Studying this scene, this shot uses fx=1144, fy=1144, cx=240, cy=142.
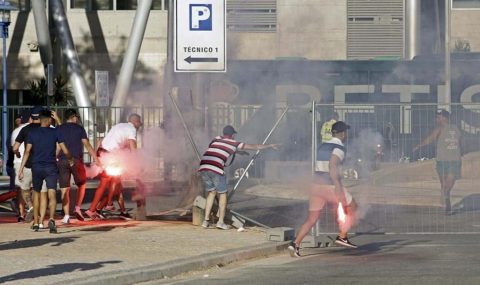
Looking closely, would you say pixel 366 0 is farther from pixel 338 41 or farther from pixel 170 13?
pixel 170 13

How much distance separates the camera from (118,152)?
17641 millimetres

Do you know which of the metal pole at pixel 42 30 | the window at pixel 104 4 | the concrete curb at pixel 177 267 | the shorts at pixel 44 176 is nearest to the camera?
the concrete curb at pixel 177 267

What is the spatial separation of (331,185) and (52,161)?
3.89 metres

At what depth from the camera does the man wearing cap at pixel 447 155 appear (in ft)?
61.4

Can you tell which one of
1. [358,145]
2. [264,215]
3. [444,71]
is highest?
[444,71]

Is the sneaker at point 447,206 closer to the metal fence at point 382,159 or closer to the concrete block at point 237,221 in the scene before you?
the metal fence at point 382,159

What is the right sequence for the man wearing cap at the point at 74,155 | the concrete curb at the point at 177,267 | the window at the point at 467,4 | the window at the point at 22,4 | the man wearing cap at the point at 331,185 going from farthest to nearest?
1. the window at the point at 22,4
2. the window at the point at 467,4
3. the man wearing cap at the point at 74,155
4. the man wearing cap at the point at 331,185
5. the concrete curb at the point at 177,267

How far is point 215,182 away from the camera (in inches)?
631

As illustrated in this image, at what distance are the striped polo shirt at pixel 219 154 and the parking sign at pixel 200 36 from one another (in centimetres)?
Answer: 103

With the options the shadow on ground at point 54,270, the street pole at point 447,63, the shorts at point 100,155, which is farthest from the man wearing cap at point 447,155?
the shadow on ground at point 54,270

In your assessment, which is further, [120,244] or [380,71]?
[380,71]

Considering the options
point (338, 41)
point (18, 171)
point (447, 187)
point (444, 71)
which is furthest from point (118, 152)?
point (444, 71)

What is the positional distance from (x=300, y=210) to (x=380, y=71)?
6294 millimetres

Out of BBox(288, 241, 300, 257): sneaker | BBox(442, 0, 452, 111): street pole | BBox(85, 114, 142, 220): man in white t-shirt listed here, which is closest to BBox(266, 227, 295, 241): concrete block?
BBox(288, 241, 300, 257): sneaker
